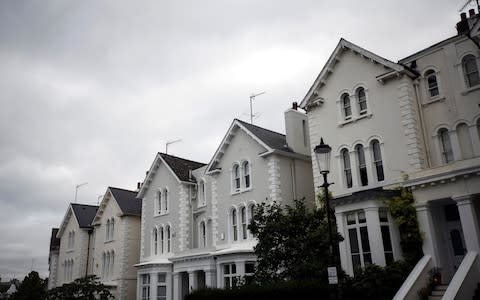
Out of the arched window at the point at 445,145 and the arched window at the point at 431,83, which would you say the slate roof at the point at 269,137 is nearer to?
the arched window at the point at 431,83

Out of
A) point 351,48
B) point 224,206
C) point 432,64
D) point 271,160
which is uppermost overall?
point 351,48

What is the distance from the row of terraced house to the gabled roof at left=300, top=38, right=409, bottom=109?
0.06m

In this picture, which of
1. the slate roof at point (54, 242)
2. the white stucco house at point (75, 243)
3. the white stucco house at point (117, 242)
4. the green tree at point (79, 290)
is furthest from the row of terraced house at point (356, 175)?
the slate roof at point (54, 242)

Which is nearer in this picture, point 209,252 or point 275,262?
point 275,262

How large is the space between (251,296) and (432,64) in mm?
14416

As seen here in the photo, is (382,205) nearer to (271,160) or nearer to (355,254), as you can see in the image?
(355,254)

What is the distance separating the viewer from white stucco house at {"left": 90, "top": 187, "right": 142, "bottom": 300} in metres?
39.5

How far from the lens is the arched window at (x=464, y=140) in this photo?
67.9 feet

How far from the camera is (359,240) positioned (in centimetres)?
2045

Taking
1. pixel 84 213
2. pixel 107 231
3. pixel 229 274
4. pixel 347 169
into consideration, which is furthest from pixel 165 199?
pixel 347 169

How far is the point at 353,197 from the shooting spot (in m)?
20.5

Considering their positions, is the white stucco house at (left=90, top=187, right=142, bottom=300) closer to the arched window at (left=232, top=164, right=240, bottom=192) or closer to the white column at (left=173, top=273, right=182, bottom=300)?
the white column at (left=173, top=273, right=182, bottom=300)

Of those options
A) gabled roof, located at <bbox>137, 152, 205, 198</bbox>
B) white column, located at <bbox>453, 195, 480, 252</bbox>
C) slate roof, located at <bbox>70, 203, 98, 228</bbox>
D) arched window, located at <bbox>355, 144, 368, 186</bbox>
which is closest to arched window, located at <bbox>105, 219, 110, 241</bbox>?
slate roof, located at <bbox>70, 203, 98, 228</bbox>

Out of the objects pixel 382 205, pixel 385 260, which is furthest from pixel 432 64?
pixel 385 260
